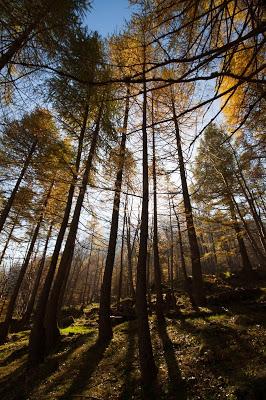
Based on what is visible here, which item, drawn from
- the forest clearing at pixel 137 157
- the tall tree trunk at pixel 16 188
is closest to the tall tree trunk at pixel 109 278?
the forest clearing at pixel 137 157

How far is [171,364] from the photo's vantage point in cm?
564

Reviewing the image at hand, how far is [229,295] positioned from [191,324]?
3.31 m

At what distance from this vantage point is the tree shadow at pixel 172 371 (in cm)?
452

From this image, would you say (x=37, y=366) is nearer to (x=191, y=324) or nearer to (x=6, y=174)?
(x=191, y=324)

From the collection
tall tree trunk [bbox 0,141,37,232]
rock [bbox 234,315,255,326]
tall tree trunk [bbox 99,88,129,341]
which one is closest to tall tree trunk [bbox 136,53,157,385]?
tall tree trunk [bbox 99,88,129,341]

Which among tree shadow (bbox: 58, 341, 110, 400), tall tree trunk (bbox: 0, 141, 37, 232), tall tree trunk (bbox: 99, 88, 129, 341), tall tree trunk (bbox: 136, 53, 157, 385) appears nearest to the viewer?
tall tree trunk (bbox: 136, 53, 157, 385)

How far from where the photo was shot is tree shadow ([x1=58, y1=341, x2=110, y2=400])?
17.9ft

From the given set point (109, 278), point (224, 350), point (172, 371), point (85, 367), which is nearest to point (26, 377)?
point (85, 367)

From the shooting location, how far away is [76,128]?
37.7ft

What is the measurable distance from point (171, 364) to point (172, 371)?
38cm

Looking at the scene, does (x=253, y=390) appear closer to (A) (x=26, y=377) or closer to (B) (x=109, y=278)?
(A) (x=26, y=377)

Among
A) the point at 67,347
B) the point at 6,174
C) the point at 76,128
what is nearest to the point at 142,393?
the point at 67,347

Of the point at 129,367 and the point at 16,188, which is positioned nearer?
the point at 129,367

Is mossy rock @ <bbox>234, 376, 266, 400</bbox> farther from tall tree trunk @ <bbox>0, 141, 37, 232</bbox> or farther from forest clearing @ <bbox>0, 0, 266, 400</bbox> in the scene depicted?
tall tree trunk @ <bbox>0, 141, 37, 232</bbox>
